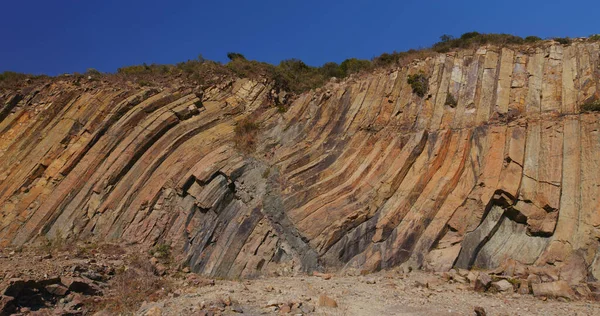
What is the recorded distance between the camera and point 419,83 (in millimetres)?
18359

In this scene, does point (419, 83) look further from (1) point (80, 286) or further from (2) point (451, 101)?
(1) point (80, 286)

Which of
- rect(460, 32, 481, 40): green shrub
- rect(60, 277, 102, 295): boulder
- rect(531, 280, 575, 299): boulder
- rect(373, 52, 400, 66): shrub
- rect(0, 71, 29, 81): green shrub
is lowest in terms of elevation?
rect(60, 277, 102, 295): boulder

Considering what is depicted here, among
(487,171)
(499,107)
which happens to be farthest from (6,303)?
(499,107)

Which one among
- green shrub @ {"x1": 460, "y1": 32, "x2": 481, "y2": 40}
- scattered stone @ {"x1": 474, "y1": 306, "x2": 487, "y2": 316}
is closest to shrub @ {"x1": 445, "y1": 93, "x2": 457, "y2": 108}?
green shrub @ {"x1": 460, "y1": 32, "x2": 481, "y2": 40}

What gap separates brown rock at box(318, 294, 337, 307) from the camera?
1033 centimetres

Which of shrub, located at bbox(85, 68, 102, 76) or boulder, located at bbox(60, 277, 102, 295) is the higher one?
shrub, located at bbox(85, 68, 102, 76)

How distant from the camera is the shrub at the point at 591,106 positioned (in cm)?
1423

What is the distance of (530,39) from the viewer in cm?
1977

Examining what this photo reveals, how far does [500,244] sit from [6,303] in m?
13.6

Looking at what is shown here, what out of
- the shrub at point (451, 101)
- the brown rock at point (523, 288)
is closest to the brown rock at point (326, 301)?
the brown rock at point (523, 288)

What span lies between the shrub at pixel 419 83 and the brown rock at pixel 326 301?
10627 mm

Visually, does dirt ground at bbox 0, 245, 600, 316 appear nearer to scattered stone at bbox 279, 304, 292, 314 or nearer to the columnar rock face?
scattered stone at bbox 279, 304, 292, 314

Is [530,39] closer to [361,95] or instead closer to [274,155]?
[361,95]

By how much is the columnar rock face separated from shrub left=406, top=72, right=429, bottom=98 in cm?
39
